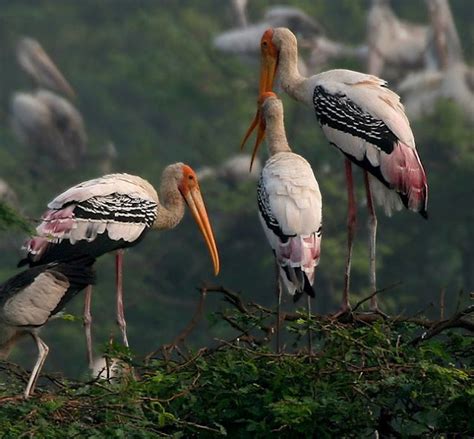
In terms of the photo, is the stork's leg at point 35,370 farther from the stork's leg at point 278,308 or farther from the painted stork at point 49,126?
the painted stork at point 49,126

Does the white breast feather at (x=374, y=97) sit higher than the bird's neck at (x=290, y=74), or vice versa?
the bird's neck at (x=290, y=74)

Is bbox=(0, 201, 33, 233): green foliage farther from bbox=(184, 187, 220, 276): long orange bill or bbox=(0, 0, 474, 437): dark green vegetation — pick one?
bbox=(184, 187, 220, 276): long orange bill

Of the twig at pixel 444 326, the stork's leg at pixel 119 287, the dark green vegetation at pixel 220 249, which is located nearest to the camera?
the dark green vegetation at pixel 220 249

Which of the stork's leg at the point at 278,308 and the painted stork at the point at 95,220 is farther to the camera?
the painted stork at the point at 95,220

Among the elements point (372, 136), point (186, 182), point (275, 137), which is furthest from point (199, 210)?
point (372, 136)

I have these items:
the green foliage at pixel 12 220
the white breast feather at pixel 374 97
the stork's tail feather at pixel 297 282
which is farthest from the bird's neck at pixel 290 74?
the green foliage at pixel 12 220

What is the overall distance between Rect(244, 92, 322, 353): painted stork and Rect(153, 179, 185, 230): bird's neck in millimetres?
1127

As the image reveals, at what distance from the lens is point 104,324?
62.4ft

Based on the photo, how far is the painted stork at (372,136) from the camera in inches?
316

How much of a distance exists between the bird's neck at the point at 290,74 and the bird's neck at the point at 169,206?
2.15ft

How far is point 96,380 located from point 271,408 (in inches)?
22.2

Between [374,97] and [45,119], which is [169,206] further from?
[45,119]

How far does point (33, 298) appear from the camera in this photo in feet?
22.2

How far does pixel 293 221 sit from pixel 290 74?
1.51 meters
